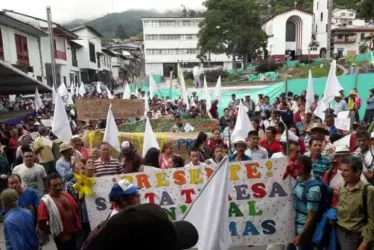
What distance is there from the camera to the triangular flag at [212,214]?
3018mm

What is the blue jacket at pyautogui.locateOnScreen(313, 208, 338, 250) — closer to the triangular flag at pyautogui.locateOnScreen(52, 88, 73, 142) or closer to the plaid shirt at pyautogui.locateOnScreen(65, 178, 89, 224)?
the plaid shirt at pyautogui.locateOnScreen(65, 178, 89, 224)

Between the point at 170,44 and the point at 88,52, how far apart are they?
2349 cm

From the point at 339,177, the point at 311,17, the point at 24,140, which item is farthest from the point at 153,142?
the point at 311,17

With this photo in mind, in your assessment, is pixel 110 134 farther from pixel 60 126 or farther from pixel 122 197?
pixel 122 197

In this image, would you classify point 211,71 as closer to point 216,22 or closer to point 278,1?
point 216,22

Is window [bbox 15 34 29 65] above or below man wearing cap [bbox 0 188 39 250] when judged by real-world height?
above

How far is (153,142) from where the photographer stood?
7340 mm

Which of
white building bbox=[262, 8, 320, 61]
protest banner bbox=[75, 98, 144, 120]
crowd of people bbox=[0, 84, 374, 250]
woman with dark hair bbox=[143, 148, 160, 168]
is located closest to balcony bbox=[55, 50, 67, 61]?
protest banner bbox=[75, 98, 144, 120]

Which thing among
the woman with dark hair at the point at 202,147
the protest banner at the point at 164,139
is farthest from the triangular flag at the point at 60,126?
the woman with dark hair at the point at 202,147

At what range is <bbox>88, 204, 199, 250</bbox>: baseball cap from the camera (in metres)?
1.04

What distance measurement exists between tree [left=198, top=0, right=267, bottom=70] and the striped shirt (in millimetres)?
44729

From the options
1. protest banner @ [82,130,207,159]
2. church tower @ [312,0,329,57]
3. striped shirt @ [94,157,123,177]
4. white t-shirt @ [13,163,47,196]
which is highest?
church tower @ [312,0,329,57]

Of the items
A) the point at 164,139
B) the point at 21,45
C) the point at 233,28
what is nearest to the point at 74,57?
the point at 21,45

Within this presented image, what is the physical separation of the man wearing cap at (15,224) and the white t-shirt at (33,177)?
1619 millimetres
